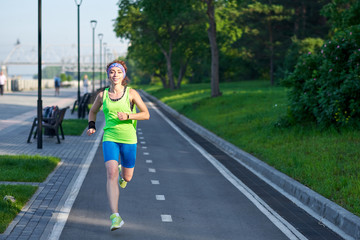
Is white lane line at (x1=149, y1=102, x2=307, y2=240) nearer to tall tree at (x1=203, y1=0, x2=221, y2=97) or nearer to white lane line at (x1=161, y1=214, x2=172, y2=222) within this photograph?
white lane line at (x1=161, y1=214, x2=172, y2=222)

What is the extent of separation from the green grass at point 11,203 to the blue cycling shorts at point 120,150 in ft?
4.65

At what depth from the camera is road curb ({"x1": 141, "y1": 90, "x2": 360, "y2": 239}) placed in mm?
6602

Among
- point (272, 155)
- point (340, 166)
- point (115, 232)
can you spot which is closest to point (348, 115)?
point (272, 155)

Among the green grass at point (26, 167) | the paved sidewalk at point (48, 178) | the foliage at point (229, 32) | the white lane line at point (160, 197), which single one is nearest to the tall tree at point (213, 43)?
the paved sidewalk at point (48, 178)

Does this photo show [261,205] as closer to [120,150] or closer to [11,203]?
[120,150]

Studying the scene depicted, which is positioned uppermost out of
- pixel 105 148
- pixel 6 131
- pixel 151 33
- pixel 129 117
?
pixel 151 33

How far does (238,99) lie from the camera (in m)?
28.8

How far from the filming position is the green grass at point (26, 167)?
938cm

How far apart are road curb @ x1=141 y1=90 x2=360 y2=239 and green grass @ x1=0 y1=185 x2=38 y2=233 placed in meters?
3.99

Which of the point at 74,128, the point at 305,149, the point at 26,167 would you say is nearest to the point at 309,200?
the point at 305,149

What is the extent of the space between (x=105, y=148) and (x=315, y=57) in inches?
→ 438

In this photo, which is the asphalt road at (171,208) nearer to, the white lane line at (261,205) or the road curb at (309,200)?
the white lane line at (261,205)

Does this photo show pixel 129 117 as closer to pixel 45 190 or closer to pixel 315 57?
pixel 45 190

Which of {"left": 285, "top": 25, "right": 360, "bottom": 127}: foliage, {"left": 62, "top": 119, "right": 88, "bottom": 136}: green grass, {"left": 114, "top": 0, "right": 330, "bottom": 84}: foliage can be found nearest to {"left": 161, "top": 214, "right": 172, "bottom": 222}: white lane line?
{"left": 285, "top": 25, "right": 360, "bottom": 127}: foliage
